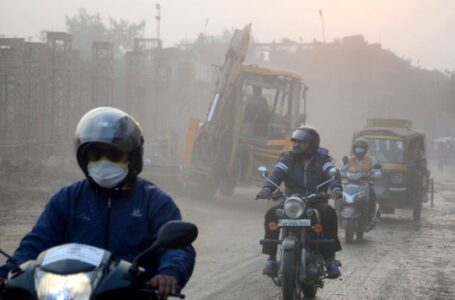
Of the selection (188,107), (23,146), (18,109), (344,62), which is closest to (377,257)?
(23,146)

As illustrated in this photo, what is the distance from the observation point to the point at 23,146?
26734 millimetres

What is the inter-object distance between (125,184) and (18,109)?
28.3 m

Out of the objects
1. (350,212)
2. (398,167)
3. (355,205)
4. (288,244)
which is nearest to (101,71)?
(398,167)

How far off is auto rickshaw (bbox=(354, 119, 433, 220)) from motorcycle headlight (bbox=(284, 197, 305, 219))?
10.6 m

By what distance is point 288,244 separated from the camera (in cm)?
787

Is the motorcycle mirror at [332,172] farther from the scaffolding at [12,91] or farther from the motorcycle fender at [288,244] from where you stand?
the scaffolding at [12,91]

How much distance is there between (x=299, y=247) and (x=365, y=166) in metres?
7.02

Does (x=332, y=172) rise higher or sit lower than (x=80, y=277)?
lower

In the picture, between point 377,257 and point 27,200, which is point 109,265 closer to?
point 377,257

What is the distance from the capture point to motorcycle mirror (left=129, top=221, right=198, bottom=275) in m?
3.15

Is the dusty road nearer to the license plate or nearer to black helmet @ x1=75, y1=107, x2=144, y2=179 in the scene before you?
the license plate

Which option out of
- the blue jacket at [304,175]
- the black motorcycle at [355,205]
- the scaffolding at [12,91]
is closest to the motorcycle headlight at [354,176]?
the black motorcycle at [355,205]

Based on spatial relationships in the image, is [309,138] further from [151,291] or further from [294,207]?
[151,291]

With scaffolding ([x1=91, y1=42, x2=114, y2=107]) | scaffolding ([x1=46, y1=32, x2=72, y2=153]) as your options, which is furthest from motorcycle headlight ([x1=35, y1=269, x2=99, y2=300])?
scaffolding ([x1=91, y1=42, x2=114, y2=107])
